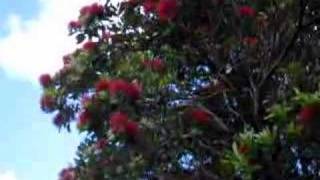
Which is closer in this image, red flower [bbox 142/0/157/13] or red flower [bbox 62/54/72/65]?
red flower [bbox 142/0/157/13]

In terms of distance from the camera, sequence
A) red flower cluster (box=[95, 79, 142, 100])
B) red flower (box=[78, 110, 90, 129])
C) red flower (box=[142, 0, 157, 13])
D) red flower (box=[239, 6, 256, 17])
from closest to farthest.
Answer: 1. red flower cluster (box=[95, 79, 142, 100])
2. red flower (box=[78, 110, 90, 129])
3. red flower (box=[239, 6, 256, 17])
4. red flower (box=[142, 0, 157, 13])

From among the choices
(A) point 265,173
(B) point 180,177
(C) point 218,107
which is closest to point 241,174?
(A) point 265,173

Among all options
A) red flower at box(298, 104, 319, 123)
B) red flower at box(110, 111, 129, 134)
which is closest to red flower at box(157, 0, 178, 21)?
red flower at box(110, 111, 129, 134)

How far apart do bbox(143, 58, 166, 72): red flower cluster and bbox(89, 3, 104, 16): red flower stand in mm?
1413

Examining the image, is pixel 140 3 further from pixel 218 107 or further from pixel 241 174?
pixel 241 174

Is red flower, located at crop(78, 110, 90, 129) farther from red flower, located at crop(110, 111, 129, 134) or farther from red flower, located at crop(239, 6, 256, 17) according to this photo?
red flower, located at crop(239, 6, 256, 17)

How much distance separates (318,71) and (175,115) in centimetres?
144

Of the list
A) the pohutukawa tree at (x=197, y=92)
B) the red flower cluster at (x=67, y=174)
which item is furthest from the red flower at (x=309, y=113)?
the red flower cluster at (x=67, y=174)

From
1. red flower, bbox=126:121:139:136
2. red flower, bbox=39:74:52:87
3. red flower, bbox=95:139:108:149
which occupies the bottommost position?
red flower, bbox=126:121:139:136

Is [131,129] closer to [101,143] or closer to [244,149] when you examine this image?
[101,143]

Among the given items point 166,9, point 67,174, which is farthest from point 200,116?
point 67,174

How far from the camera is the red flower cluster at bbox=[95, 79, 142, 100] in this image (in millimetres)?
7938

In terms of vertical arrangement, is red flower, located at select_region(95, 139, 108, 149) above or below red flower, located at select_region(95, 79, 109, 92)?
below

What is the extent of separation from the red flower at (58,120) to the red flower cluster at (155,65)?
60.0 inches
